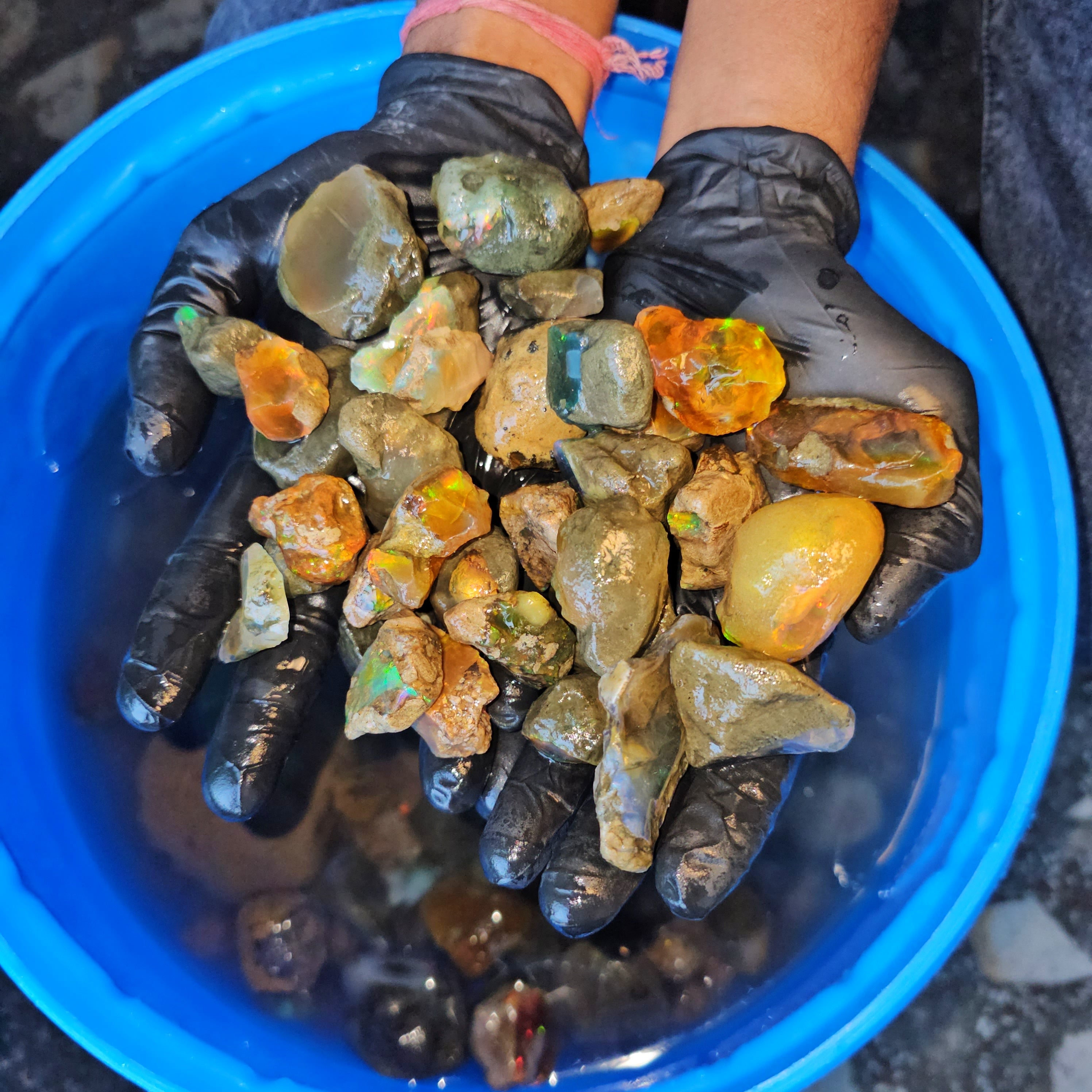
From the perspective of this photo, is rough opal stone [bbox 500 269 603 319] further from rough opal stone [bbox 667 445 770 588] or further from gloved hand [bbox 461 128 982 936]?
rough opal stone [bbox 667 445 770 588]

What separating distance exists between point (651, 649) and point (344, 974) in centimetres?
73

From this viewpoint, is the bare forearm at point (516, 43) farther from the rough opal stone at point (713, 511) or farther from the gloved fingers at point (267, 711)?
the gloved fingers at point (267, 711)

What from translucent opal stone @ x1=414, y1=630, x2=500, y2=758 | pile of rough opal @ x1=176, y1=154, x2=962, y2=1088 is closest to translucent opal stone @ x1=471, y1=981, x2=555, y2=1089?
pile of rough opal @ x1=176, y1=154, x2=962, y2=1088

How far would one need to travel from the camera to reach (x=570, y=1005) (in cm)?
129

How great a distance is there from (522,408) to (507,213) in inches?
10.6

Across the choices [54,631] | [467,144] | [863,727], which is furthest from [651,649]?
[54,631]

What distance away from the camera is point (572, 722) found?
1.04 meters

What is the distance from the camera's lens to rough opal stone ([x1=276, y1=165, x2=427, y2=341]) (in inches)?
46.5

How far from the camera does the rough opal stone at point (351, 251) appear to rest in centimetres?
118

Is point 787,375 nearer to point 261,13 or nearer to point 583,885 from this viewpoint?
point 583,885

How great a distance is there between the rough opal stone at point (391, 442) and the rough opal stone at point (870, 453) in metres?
0.45

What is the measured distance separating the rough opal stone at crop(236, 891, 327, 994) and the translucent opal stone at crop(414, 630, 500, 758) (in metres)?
0.44

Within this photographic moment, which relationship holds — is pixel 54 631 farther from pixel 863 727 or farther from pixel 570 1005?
pixel 863 727

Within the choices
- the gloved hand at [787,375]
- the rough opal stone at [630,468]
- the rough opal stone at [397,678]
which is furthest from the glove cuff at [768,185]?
the rough opal stone at [397,678]
